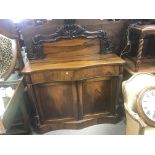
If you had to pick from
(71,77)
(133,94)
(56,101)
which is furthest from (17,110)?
(133,94)

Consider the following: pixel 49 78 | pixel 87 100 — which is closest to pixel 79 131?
pixel 87 100

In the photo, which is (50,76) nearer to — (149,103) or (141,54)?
(149,103)

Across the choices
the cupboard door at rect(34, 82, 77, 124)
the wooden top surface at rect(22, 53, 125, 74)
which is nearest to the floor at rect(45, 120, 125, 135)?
the cupboard door at rect(34, 82, 77, 124)

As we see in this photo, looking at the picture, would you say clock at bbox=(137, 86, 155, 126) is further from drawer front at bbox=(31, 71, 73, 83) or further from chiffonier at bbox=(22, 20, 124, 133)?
drawer front at bbox=(31, 71, 73, 83)

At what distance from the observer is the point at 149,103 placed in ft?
5.18

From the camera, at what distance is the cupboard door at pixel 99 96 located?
2002 millimetres

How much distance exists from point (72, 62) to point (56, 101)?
0.49m

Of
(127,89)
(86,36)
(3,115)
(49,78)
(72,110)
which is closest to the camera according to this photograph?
(3,115)

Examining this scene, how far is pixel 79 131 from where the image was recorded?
7.24 ft

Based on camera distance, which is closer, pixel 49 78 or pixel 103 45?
pixel 49 78

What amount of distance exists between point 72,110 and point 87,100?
0.22 m

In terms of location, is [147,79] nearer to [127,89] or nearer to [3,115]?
[127,89]

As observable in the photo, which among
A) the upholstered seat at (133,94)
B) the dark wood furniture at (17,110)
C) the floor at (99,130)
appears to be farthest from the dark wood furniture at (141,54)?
the dark wood furniture at (17,110)

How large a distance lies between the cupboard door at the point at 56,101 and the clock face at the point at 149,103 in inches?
29.6
